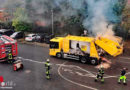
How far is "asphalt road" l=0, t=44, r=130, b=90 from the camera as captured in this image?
12023 millimetres

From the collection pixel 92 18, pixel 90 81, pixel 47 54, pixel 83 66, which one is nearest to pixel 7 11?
pixel 47 54

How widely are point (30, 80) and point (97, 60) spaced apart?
6.89m

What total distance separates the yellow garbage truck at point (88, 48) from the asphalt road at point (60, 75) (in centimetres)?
74

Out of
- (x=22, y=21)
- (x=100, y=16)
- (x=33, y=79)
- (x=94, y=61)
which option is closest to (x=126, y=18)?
(x=100, y=16)

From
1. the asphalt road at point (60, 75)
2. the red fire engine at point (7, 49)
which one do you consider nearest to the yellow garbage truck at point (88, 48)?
the asphalt road at point (60, 75)

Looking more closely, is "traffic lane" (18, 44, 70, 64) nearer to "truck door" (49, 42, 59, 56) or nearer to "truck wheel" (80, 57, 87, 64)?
"truck door" (49, 42, 59, 56)

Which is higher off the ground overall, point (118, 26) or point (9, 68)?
point (118, 26)

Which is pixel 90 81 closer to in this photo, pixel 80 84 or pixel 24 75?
pixel 80 84

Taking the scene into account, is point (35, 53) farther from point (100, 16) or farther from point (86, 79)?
point (100, 16)

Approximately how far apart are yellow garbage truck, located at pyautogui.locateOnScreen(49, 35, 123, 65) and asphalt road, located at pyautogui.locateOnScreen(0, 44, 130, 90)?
0.74 m

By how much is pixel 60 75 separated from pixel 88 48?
4.17 meters

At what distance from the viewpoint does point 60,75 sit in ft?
45.5

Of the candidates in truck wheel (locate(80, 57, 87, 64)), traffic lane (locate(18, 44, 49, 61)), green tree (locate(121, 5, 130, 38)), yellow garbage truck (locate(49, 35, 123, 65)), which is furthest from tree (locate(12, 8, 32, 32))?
green tree (locate(121, 5, 130, 38))

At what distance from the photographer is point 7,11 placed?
38062 mm
